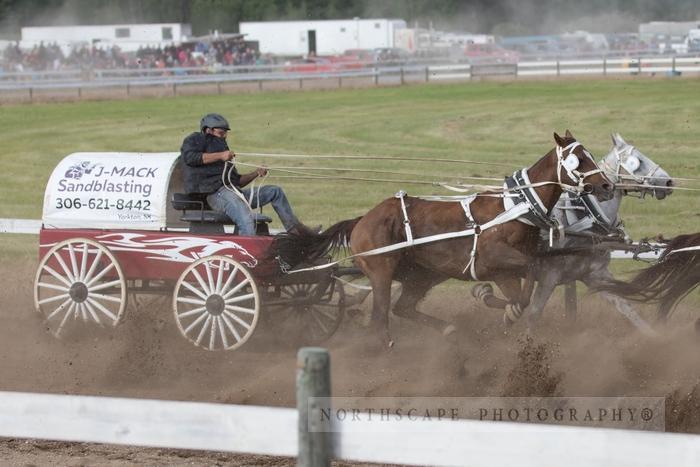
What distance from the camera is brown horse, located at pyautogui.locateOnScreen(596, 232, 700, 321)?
8484mm

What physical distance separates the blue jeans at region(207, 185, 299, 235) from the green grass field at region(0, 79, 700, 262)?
515 cm

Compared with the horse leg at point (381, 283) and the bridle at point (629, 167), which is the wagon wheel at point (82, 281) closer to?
the horse leg at point (381, 283)

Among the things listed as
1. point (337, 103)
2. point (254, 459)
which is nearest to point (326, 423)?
point (254, 459)

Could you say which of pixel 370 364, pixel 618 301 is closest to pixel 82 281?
pixel 370 364

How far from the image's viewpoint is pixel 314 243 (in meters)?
9.09

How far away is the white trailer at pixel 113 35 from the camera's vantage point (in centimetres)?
5372

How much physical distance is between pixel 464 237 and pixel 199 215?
230cm

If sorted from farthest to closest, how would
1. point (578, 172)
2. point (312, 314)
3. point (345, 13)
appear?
point (345, 13), point (312, 314), point (578, 172)

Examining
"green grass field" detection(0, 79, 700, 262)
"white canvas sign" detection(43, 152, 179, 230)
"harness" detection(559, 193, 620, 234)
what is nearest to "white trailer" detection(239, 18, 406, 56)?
"green grass field" detection(0, 79, 700, 262)

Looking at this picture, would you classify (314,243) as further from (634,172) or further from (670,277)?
(670,277)

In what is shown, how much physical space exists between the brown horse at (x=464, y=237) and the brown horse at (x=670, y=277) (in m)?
0.79

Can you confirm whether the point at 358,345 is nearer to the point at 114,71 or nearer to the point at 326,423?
the point at 326,423

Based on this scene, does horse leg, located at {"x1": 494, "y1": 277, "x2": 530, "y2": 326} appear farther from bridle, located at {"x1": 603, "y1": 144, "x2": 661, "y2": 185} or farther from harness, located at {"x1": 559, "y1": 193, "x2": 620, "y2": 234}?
bridle, located at {"x1": 603, "y1": 144, "x2": 661, "y2": 185}

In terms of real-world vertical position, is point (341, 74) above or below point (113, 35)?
below
